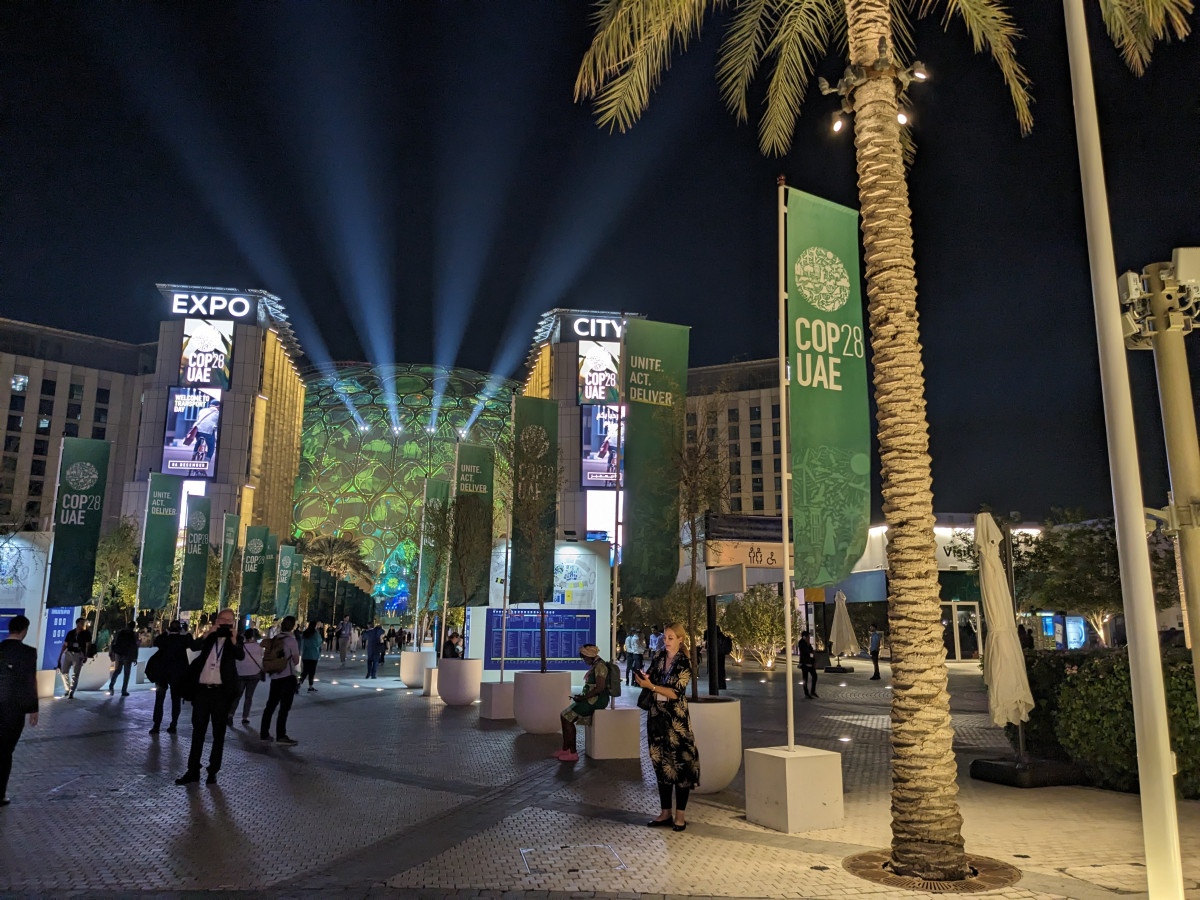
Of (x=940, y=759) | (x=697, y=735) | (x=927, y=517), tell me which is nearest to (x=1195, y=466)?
(x=927, y=517)

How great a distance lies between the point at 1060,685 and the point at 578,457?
58553 mm

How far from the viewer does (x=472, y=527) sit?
1822 cm

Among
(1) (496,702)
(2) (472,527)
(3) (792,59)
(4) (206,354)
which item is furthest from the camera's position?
(4) (206,354)

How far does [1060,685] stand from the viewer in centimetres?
910

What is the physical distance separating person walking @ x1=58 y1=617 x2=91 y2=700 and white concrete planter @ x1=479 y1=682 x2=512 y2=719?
9925mm

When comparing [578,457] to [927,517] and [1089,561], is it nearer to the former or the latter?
[1089,561]

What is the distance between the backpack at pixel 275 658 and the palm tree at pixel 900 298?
8.35 metres

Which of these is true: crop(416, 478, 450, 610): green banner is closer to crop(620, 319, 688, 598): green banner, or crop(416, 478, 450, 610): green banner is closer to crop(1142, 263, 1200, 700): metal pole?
crop(620, 319, 688, 598): green banner

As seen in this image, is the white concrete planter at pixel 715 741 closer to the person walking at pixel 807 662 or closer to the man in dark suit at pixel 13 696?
the man in dark suit at pixel 13 696

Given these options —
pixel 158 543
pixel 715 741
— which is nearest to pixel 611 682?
pixel 715 741

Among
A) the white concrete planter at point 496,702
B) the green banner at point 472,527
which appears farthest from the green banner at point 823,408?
the green banner at point 472,527

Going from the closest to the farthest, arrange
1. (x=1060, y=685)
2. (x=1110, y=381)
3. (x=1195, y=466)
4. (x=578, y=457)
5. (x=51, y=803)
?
(x=1195, y=466), (x=1110, y=381), (x=51, y=803), (x=1060, y=685), (x=578, y=457)

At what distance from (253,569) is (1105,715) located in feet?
92.6

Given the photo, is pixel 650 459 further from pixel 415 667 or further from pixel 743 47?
pixel 415 667
